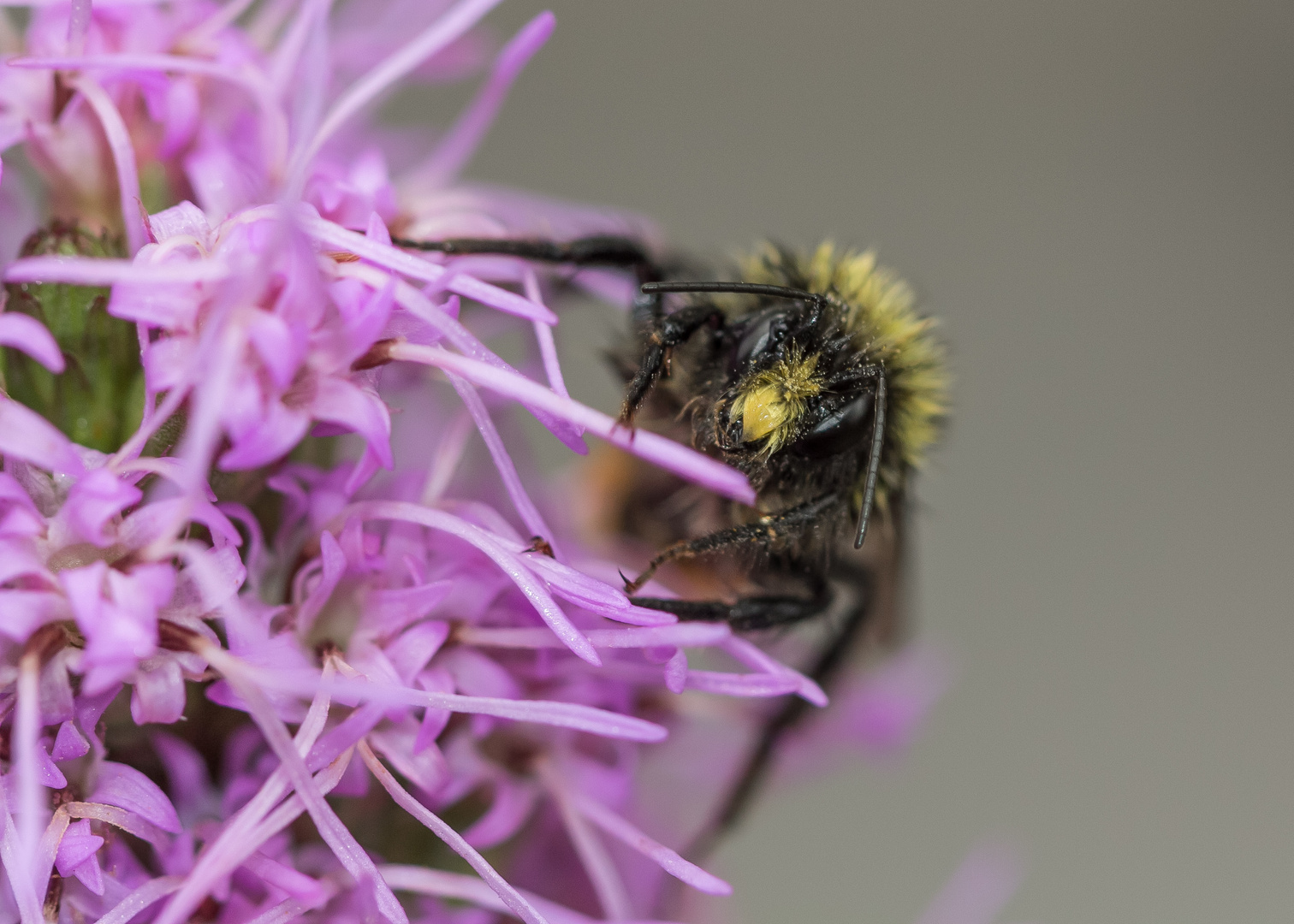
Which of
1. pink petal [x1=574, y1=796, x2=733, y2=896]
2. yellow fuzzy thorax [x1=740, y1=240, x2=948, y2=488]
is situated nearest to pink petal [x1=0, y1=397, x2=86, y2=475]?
pink petal [x1=574, y1=796, x2=733, y2=896]

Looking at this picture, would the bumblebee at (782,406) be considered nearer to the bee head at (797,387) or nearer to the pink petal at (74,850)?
the bee head at (797,387)

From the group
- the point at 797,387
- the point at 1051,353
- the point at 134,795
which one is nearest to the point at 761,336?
the point at 797,387

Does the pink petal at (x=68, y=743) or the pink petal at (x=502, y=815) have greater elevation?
the pink petal at (x=68, y=743)

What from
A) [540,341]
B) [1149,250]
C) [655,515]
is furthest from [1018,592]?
[540,341]

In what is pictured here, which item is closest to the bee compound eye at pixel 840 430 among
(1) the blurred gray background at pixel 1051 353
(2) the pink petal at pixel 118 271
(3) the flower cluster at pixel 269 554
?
(3) the flower cluster at pixel 269 554

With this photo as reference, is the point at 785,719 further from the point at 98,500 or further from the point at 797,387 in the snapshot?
the point at 98,500

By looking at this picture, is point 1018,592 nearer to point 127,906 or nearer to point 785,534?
point 785,534

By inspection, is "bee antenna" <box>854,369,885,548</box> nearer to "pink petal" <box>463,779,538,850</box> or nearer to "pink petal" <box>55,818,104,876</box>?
"pink petal" <box>463,779,538,850</box>

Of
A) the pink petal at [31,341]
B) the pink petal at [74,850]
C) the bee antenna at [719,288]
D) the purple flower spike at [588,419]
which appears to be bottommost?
the pink petal at [74,850]
